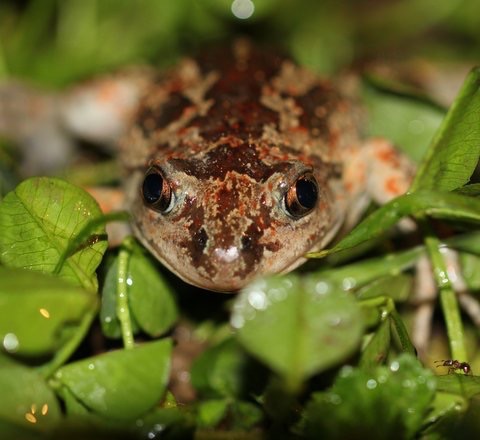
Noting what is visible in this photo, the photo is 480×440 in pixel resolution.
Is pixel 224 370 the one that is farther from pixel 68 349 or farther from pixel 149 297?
pixel 68 349

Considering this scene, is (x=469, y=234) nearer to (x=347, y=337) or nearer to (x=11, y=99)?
(x=347, y=337)

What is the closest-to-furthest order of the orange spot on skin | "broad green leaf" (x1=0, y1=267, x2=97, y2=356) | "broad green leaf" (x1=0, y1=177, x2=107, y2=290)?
"broad green leaf" (x1=0, y1=267, x2=97, y2=356), "broad green leaf" (x1=0, y1=177, x2=107, y2=290), the orange spot on skin

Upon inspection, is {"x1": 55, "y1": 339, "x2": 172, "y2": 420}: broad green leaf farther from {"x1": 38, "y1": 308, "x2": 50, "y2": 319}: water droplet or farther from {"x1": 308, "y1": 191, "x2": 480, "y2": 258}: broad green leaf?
{"x1": 308, "y1": 191, "x2": 480, "y2": 258}: broad green leaf

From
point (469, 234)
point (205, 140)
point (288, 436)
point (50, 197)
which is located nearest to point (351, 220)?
point (469, 234)

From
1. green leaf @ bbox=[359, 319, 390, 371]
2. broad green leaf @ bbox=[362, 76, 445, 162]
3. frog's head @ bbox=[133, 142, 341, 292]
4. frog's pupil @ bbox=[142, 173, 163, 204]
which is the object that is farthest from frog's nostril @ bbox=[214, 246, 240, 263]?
broad green leaf @ bbox=[362, 76, 445, 162]

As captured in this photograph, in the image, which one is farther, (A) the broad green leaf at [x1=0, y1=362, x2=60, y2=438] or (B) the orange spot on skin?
(B) the orange spot on skin
